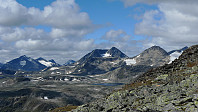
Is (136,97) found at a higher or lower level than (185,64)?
lower

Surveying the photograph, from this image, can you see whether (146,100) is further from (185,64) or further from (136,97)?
(185,64)

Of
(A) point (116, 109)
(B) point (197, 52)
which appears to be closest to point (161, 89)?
(A) point (116, 109)

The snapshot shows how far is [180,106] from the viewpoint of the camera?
3678cm

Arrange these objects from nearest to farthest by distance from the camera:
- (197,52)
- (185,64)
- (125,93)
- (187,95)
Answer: (187,95)
(125,93)
(185,64)
(197,52)

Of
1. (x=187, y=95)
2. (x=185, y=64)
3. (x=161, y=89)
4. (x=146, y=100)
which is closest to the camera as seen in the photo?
(x=187, y=95)

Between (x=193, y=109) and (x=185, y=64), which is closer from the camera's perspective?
(x=193, y=109)

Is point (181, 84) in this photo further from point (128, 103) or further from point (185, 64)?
point (185, 64)

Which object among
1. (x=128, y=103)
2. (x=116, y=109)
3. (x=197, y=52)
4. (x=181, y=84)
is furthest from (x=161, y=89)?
(x=197, y=52)

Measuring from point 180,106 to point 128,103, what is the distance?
18230 millimetres

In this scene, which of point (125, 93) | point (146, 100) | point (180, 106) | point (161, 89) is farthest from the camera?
point (125, 93)

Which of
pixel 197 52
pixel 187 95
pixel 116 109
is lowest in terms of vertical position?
pixel 116 109

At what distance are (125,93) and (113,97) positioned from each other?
4207 mm

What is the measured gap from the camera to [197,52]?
4606 inches

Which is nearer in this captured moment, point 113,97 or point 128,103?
point 128,103
